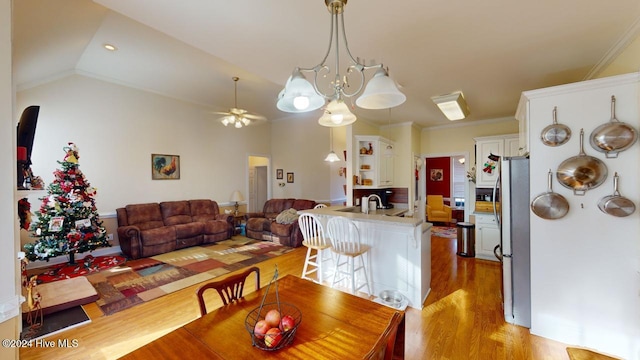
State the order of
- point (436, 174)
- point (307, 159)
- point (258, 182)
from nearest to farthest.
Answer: point (307, 159)
point (258, 182)
point (436, 174)

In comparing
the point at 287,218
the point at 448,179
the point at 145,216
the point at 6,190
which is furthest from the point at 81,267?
the point at 448,179

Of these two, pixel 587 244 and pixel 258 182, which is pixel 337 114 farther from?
pixel 258 182

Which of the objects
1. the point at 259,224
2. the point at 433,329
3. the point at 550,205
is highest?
the point at 550,205

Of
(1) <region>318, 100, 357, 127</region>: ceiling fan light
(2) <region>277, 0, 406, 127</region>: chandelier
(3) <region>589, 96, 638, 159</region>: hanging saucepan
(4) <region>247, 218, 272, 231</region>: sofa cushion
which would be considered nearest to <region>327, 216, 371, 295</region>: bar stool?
(1) <region>318, 100, 357, 127</region>: ceiling fan light

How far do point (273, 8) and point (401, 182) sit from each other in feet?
15.3

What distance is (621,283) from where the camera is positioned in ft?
6.47

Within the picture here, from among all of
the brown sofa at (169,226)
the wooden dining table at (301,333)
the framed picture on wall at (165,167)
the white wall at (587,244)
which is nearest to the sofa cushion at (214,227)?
the brown sofa at (169,226)

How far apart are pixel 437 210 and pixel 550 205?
19.7 ft

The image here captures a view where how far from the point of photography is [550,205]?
2.16m

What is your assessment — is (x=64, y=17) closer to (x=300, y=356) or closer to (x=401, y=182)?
(x=300, y=356)

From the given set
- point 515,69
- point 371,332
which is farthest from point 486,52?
point 371,332

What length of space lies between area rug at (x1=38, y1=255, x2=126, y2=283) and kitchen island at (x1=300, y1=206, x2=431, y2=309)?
4154mm

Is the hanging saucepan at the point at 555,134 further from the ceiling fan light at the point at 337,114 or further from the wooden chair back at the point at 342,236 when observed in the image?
the wooden chair back at the point at 342,236

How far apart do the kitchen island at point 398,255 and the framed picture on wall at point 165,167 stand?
179 inches
